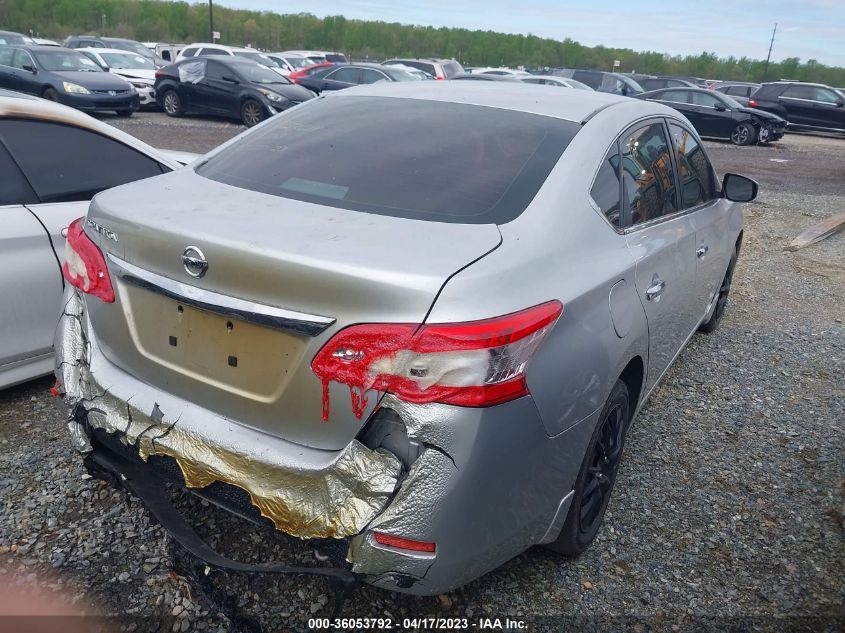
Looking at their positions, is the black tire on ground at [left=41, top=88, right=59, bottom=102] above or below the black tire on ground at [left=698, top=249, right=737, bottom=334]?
above

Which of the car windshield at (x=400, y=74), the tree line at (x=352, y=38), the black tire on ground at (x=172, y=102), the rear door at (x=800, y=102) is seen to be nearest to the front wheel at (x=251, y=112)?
the black tire on ground at (x=172, y=102)

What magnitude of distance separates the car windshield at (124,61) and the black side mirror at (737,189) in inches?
731

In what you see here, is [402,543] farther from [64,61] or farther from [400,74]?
[400,74]

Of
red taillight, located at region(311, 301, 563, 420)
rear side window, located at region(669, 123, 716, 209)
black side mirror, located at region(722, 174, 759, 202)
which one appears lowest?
red taillight, located at region(311, 301, 563, 420)

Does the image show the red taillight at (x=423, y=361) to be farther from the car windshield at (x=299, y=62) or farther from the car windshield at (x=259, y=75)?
the car windshield at (x=299, y=62)

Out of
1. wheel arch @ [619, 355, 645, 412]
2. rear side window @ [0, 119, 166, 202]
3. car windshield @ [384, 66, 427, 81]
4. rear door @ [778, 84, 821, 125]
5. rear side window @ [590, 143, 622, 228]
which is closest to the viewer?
rear side window @ [590, 143, 622, 228]

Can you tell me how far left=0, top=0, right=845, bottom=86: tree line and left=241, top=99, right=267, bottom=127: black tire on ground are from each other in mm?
50799

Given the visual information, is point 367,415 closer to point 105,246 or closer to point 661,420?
point 105,246

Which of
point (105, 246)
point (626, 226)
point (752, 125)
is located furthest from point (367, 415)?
point (752, 125)

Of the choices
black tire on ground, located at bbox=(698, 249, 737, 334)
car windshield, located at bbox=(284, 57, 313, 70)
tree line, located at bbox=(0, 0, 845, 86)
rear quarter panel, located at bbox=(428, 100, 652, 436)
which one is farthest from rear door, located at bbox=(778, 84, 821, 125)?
tree line, located at bbox=(0, 0, 845, 86)

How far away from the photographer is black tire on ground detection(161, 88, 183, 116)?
55.0 feet

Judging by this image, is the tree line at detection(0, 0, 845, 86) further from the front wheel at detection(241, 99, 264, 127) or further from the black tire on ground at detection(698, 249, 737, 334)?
the black tire on ground at detection(698, 249, 737, 334)

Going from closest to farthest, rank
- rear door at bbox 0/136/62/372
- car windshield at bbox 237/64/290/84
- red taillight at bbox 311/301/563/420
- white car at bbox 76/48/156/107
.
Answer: red taillight at bbox 311/301/563/420, rear door at bbox 0/136/62/372, car windshield at bbox 237/64/290/84, white car at bbox 76/48/156/107

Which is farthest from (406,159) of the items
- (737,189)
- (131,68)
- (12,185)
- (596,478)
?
(131,68)
